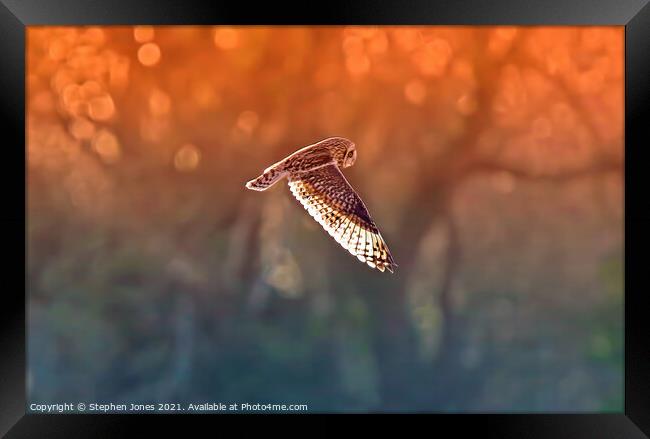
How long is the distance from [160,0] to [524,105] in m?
1.65

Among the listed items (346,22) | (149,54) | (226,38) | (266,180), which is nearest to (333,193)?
(266,180)

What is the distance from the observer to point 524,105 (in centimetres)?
208

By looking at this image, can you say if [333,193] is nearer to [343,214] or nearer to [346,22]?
[343,214]

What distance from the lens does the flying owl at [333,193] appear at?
201 cm

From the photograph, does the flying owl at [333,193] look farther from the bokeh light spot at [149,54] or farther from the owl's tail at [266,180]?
the bokeh light spot at [149,54]

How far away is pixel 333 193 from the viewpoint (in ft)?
6.65

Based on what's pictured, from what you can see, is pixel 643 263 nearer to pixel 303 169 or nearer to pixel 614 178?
pixel 614 178

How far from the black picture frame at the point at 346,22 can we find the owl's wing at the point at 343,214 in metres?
0.68

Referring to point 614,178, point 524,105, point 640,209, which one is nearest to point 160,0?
point 524,105

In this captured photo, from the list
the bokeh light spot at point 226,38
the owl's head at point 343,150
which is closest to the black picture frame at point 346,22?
the bokeh light spot at point 226,38

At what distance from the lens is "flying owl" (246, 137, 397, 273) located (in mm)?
2012

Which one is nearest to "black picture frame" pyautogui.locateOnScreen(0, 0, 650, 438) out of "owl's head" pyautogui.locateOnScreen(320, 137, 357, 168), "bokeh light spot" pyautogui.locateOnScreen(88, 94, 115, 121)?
"bokeh light spot" pyautogui.locateOnScreen(88, 94, 115, 121)

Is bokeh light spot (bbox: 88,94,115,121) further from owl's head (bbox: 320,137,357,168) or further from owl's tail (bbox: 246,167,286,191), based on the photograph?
owl's head (bbox: 320,137,357,168)

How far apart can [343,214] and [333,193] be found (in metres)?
0.10
